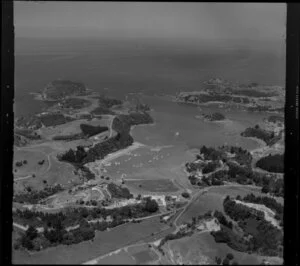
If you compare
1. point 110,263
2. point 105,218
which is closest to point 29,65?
point 105,218

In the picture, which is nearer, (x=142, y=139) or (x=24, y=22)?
(x=24, y=22)

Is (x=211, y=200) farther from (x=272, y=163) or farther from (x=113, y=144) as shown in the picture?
(x=113, y=144)

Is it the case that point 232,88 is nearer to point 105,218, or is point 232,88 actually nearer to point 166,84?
point 166,84

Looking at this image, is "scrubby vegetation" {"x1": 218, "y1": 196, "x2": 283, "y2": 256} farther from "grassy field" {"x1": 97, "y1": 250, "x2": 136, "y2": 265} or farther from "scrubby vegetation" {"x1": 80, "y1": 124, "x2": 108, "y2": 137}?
"scrubby vegetation" {"x1": 80, "y1": 124, "x2": 108, "y2": 137}

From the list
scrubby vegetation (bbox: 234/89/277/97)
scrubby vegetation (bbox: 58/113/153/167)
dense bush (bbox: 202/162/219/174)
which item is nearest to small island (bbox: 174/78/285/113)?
scrubby vegetation (bbox: 234/89/277/97)

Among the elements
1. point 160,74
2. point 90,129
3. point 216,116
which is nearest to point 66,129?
point 90,129

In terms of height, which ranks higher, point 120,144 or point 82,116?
point 82,116

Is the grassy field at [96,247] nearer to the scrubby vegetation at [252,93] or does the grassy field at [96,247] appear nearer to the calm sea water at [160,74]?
the calm sea water at [160,74]
